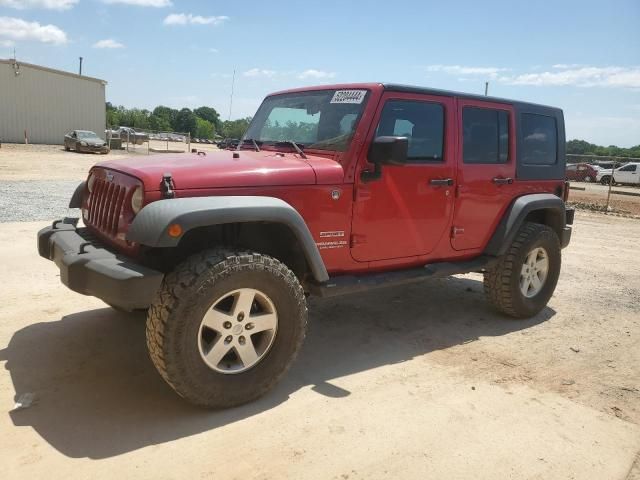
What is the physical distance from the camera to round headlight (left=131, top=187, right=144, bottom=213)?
298 centimetres

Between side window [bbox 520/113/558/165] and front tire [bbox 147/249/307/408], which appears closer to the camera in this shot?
front tire [bbox 147/249/307/408]

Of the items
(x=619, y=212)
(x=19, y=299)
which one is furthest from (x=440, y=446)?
(x=619, y=212)

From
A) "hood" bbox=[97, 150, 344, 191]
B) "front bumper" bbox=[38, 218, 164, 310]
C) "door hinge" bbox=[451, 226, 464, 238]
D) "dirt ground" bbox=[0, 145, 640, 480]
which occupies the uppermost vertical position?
"hood" bbox=[97, 150, 344, 191]

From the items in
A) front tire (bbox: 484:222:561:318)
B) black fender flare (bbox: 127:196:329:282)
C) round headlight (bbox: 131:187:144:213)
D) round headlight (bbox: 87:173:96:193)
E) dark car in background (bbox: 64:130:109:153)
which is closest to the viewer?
black fender flare (bbox: 127:196:329:282)

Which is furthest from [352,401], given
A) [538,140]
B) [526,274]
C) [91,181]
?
[538,140]

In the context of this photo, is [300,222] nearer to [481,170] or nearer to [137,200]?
[137,200]

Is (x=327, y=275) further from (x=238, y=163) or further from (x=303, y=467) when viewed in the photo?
(x=303, y=467)

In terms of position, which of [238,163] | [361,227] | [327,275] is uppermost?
[238,163]

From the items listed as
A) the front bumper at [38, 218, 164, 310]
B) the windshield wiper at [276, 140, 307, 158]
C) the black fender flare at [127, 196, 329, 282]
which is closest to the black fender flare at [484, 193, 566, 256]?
the windshield wiper at [276, 140, 307, 158]

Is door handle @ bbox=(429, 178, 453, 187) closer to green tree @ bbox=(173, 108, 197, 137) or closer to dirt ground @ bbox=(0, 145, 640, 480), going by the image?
dirt ground @ bbox=(0, 145, 640, 480)

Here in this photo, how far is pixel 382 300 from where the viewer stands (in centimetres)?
540

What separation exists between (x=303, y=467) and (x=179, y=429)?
2.45 ft

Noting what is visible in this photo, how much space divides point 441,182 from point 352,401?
1876 millimetres

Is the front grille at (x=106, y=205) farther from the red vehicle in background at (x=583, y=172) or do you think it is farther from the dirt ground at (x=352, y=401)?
the red vehicle in background at (x=583, y=172)
